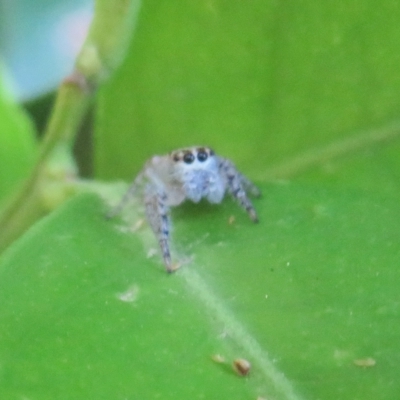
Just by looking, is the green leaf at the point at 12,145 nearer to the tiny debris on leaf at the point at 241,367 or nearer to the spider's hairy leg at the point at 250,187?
the spider's hairy leg at the point at 250,187

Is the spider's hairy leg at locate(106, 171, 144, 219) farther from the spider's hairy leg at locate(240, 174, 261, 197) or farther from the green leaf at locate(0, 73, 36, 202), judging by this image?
the green leaf at locate(0, 73, 36, 202)

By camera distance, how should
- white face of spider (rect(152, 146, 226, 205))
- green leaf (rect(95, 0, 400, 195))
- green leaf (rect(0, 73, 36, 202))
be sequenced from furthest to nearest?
green leaf (rect(0, 73, 36, 202)) → white face of spider (rect(152, 146, 226, 205)) → green leaf (rect(95, 0, 400, 195))

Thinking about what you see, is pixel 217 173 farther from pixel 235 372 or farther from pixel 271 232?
pixel 235 372

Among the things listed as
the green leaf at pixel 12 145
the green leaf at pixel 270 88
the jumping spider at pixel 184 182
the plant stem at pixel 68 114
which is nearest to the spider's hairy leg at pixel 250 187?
the jumping spider at pixel 184 182

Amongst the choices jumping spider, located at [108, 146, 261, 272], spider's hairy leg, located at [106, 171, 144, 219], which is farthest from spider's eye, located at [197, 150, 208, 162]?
spider's hairy leg, located at [106, 171, 144, 219]

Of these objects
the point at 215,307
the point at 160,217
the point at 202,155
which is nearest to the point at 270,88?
the point at 202,155
